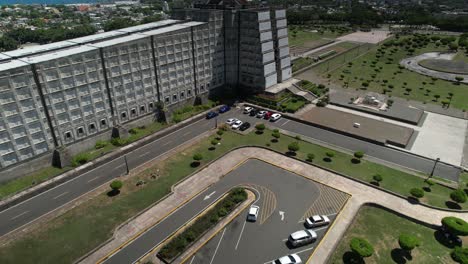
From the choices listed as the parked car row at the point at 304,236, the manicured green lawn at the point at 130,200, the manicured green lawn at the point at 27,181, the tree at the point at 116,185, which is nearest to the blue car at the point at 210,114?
the manicured green lawn at the point at 130,200

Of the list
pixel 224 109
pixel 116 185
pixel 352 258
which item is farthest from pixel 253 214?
pixel 224 109

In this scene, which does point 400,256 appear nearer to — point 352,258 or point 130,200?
point 352,258

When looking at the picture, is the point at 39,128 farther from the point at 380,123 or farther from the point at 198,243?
the point at 380,123

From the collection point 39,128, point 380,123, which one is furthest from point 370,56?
point 39,128

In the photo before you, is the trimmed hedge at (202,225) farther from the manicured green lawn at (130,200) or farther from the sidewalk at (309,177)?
the manicured green lawn at (130,200)

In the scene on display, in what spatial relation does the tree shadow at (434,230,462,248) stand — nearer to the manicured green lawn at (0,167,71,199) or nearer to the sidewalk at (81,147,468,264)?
the sidewalk at (81,147,468,264)

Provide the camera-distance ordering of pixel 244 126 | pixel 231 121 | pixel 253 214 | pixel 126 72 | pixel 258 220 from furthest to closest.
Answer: pixel 231 121 → pixel 244 126 → pixel 126 72 → pixel 258 220 → pixel 253 214
